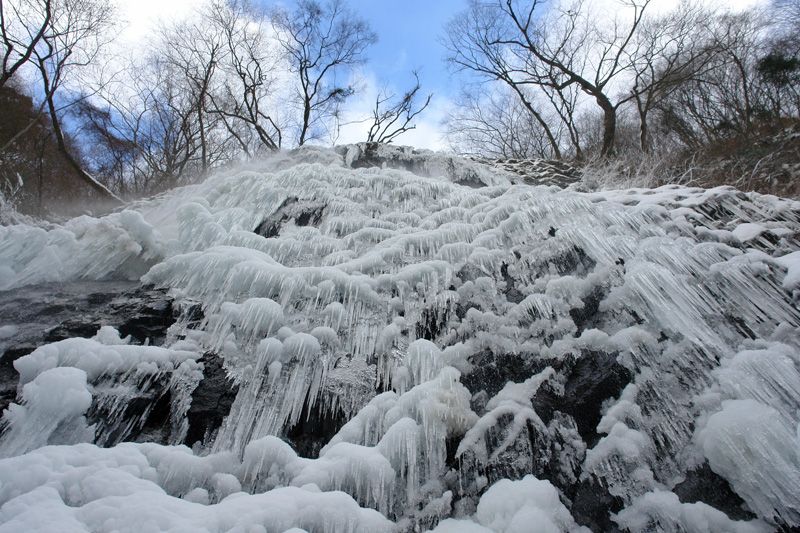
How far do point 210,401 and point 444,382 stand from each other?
131 centimetres

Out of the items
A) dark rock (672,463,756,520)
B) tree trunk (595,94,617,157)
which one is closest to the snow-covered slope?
dark rock (672,463,756,520)

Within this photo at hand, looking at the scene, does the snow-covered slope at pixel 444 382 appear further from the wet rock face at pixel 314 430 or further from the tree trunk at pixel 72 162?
the tree trunk at pixel 72 162

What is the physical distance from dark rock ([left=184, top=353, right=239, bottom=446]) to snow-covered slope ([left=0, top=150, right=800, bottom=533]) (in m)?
0.01

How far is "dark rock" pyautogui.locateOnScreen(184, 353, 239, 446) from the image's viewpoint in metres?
2.03

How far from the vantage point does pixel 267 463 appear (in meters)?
1.77

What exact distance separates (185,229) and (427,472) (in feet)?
10.5

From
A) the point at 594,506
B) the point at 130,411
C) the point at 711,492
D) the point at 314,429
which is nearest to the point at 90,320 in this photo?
the point at 130,411

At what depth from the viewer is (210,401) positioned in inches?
84.7

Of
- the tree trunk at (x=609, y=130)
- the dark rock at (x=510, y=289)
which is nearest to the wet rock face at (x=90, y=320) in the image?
the dark rock at (x=510, y=289)

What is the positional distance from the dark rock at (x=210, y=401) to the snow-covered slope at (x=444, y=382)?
0.04 ft

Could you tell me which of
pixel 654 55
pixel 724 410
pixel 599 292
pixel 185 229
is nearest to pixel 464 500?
pixel 724 410

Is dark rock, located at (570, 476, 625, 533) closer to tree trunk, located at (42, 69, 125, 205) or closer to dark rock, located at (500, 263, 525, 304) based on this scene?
dark rock, located at (500, 263, 525, 304)

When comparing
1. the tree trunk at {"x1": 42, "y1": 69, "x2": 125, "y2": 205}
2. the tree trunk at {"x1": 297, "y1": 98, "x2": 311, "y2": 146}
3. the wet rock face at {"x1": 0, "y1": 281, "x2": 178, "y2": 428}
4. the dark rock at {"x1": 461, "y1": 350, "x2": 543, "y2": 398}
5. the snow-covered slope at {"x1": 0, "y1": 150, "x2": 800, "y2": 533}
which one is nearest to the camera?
the snow-covered slope at {"x1": 0, "y1": 150, "x2": 800, "y2": 533}

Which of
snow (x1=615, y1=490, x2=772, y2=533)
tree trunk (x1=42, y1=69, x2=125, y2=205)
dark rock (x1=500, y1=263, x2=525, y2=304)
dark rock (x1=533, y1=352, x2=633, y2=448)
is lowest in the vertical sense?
snow (x1=615, y1=490, x2=772, y2=533)
